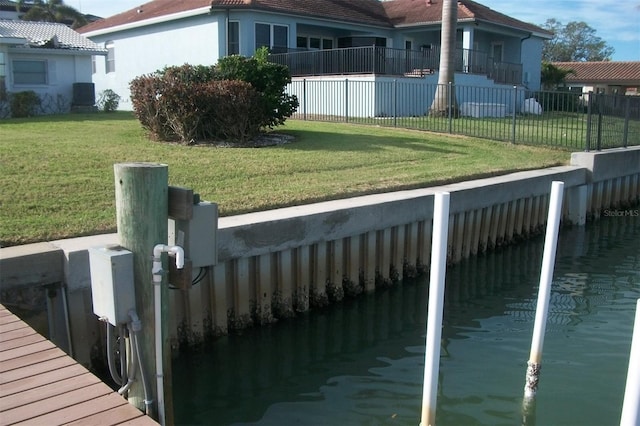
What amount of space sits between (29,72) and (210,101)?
47.2ft

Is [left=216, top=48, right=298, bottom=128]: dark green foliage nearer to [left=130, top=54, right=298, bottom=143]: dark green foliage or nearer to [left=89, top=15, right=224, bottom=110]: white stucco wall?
[left=130, top=54, right=298, bottom=143]: dark green foliage

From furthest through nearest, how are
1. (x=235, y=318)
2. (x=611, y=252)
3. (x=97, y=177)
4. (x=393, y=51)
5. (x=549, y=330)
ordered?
(x=393, y=51)
(x=611, y=252)
(x=97, y=177)
(x=549, y=330)
(x=235, y=318)

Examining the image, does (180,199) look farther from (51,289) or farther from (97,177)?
(97,177)

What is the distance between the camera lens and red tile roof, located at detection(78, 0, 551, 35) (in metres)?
26.6

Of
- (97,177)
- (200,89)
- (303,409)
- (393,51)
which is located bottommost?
(303,409)

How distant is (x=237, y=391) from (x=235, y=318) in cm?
122

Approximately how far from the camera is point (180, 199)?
4547 millimetres

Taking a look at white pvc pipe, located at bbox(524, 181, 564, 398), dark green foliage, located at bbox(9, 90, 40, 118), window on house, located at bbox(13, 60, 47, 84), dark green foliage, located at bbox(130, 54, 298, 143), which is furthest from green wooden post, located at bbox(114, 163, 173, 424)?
window on house, located at bbox(13, 60, 47, 84)

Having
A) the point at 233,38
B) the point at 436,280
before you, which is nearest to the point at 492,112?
the point at 233,38

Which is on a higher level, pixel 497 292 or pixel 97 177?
pixel 97 177

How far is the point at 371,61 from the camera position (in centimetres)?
2370

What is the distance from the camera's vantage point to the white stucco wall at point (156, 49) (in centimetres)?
2675

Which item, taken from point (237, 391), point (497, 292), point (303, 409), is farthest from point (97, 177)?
point (497, 292)

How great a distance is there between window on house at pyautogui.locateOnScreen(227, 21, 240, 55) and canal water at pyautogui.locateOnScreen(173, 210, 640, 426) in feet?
62.0
